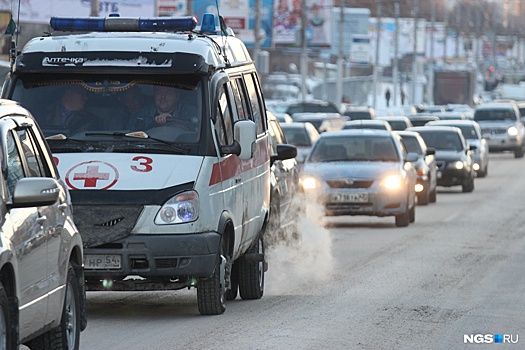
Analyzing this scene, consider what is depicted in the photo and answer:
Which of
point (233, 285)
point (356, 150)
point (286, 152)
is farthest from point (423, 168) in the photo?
point (233, 285)

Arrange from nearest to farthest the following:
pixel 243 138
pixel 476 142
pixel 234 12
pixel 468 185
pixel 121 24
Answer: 1. pixel 243 138
2. pixel 121 24
3. pixel 468 185
4. pixel 476 142
5. pixel 234 12

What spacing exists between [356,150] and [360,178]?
1.08m

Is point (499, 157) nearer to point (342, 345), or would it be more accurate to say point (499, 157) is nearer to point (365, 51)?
point (365, 51)

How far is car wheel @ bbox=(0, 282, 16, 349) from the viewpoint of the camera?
7.32 meters

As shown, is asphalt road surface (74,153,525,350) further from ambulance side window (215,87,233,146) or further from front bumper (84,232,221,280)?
ambulance side window (215,87,233,146)

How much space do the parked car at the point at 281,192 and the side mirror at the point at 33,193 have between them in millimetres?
8128

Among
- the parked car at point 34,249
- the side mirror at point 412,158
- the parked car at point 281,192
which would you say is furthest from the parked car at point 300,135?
the parked car at point 34,249

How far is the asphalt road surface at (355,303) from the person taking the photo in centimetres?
1069

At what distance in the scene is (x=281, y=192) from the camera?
17000 mm

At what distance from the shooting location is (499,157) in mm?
54906

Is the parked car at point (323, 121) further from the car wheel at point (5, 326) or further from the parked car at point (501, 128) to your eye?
the car wheel at point (5, 326)

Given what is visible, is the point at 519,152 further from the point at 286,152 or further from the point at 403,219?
the point at 286,152

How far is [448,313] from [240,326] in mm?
1876

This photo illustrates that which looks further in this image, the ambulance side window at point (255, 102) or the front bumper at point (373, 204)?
the front bumper at point (373, 204)
